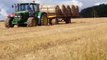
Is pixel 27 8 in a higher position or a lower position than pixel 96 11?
higher

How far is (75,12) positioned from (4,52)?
2640cm

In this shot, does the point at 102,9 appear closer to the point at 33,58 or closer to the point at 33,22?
the point at 33,22

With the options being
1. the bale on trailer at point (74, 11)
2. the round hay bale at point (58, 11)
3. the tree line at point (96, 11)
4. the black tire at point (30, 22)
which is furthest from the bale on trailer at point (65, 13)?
the tree line at point (96, 11)

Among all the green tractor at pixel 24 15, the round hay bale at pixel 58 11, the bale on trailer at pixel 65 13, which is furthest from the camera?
the bale on trailer at pixel 65 13

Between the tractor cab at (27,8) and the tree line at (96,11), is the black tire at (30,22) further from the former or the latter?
the tree line at (96,11)

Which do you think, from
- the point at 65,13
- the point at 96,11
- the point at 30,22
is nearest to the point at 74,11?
the point at 65,13

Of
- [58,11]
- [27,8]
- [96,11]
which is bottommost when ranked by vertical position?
[96,11]

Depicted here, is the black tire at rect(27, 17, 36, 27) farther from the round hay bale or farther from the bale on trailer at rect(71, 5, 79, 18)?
the bale on trailer at rect(71, 5, 79, 18)

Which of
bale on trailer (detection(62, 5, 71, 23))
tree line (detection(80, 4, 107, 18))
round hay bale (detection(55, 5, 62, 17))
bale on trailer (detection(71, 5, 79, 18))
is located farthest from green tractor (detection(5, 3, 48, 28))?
tree line (detection(80, 4, 107, 18))

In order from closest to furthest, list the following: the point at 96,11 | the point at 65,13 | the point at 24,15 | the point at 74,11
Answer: the point at 24,15, the point at 65,13, the point at 74,11, the point at 96,11

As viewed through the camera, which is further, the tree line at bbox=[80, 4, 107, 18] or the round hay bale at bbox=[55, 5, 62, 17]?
the tree line at bbox=[80, 4, 107, 18]

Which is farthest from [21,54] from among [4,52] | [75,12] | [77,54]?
[75,12]

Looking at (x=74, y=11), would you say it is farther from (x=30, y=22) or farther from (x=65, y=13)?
(x=30, y=22)

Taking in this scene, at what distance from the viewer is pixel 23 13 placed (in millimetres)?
28250
